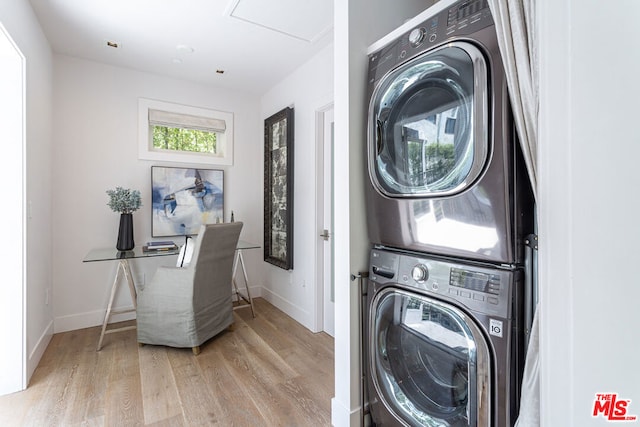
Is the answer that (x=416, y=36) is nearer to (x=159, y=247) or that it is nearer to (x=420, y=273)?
(x=420, y=273)

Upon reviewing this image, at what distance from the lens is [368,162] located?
4.58ft

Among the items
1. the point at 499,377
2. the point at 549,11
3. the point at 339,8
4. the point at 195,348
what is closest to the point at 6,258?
the point at 195,348

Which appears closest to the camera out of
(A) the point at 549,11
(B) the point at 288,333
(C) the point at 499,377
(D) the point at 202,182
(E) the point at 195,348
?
(A) the point at 549,11

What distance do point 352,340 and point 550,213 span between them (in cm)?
106

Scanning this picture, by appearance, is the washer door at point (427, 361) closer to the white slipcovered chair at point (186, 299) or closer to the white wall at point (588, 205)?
the white wall at point (588, 205)

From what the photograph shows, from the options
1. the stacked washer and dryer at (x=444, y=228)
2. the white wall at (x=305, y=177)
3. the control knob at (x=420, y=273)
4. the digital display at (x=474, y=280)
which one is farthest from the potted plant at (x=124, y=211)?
the digital display at (x=474, y=280)

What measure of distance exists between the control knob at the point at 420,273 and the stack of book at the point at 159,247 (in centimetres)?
246

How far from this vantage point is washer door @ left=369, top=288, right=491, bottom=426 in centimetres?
98

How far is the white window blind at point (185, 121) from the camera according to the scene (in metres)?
3.23

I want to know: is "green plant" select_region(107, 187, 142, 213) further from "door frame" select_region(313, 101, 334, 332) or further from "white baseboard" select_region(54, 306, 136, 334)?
"door frame" select_region(313, 101, 334, 332)

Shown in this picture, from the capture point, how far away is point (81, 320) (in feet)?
9.50

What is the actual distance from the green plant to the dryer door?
254cm

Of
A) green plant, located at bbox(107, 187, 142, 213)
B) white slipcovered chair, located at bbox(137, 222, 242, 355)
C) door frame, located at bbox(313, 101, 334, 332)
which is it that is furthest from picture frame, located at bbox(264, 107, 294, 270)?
green plant, located at bbox(107, 187, 142, 213)

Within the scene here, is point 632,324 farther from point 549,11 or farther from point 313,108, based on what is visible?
point 313,108
